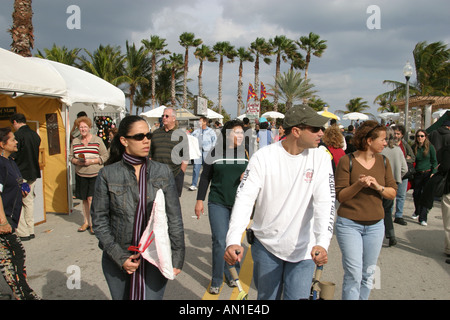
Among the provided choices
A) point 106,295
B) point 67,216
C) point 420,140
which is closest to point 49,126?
point 67,216

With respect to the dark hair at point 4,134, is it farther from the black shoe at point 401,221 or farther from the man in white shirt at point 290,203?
the black shoe at point 401,221

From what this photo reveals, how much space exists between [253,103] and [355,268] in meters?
11.9

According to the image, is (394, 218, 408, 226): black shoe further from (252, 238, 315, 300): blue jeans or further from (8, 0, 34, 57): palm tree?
(8, 0, 34, 57): palm tree

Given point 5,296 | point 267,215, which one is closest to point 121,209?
point 267,215

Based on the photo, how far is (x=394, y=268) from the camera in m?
4.96

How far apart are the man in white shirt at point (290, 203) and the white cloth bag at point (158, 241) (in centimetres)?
48

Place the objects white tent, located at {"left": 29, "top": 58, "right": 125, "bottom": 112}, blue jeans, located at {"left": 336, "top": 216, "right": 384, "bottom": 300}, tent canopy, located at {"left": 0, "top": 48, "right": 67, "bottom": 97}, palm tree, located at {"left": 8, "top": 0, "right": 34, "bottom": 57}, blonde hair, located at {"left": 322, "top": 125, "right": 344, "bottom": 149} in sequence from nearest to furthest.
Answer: blue jeans, located at {"left": 336, "top": 216, "right": 384, "bottom": 300}, blonde hair, located at {"left": 322, "top": 125, "right": 344, "bottom": 149}, tent canopy, located at {"left": 0, "top": 48, "right": 67, "bottom": 97}, white tent, located at {"left": 29, "top": 58, "right": 125, "bottom": 112}, palm tree, located at {"left": 8, "top": 0, "right": 34, "bottom": 57}

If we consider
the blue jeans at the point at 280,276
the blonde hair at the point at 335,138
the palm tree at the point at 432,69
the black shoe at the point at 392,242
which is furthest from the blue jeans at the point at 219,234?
the palm tree at the point at 432,69

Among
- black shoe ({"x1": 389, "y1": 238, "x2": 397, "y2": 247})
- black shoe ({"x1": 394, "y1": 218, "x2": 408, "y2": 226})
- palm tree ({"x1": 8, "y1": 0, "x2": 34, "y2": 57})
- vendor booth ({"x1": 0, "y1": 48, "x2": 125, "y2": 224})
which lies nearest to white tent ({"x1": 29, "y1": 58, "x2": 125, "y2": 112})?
vendor booth ({"x1": 0, "y1": 48, "x2": 125, "y2": 224})

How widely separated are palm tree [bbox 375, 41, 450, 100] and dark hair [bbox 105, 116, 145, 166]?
112ft

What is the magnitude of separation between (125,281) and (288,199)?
1.31 m

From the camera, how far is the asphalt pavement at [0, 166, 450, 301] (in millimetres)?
4125

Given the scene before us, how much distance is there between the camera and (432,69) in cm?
3216
